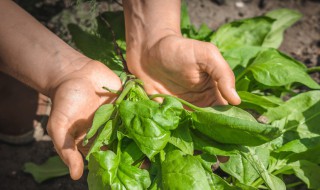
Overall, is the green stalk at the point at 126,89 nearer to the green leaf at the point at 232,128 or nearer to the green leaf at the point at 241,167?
the green leaf at the point at 232,128

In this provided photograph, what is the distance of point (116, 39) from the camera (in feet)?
6.24

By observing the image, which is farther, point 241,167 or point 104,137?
point 241,167

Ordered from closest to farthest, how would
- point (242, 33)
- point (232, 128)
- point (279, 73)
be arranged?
1. point (232, 128)
2. point (279, 73)
3. point (242, 33)

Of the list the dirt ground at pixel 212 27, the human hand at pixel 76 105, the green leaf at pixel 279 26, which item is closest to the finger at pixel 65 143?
the human hand at pixel 76 105

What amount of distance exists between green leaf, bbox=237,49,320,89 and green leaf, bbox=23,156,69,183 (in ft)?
2.97

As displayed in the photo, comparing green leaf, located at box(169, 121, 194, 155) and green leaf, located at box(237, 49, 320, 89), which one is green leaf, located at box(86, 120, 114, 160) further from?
green leaf, located at box(237, 49, 320, 89)

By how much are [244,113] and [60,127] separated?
553 mm

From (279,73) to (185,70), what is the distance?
413 mm

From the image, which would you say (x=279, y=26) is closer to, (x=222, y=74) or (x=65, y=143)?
(x=222, y=74)

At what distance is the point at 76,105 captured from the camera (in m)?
1.28

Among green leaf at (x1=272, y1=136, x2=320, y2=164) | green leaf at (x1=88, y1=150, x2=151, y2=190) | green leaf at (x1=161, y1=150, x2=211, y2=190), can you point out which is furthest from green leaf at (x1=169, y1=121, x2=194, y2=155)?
green leaf at (x1=272, y1=136, x2=320, y2=164)

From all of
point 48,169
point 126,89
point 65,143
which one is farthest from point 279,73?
point 48,169

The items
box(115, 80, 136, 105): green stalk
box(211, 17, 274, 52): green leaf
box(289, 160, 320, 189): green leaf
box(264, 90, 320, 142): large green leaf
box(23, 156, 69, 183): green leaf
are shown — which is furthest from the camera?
box(211, 17, 274, 52): green leaf

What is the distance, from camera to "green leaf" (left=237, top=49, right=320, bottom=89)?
1585mm
